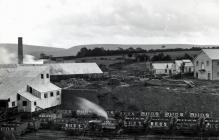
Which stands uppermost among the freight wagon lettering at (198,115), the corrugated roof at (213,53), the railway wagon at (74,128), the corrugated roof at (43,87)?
the corrugated roof at (213,53)

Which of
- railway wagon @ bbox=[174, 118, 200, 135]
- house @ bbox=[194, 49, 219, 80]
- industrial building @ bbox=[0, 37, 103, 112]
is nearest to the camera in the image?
railway wagon @ bbox=[174, 118, 200, 135]

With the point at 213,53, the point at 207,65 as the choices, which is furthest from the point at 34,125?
the point at 213,53

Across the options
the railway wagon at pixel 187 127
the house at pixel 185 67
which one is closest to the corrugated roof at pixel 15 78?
the railway wagon at pixel 187 127

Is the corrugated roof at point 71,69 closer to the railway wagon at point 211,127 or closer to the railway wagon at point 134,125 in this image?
the railway wagon at point 134,125

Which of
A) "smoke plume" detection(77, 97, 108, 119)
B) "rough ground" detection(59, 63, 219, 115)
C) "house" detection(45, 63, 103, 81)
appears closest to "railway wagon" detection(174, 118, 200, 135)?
"rough ground" detection(59, 63, 219, 115)

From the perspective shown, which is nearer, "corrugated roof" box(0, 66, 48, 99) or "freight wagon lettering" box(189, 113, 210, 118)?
"freight wagon lettering" box(189, 113, 210, 118)

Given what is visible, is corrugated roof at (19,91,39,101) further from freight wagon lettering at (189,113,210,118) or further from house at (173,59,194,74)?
house at (173,59,194,74)
